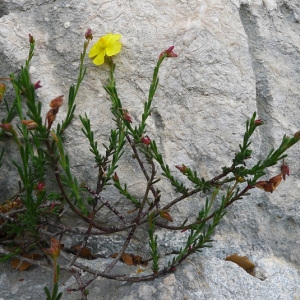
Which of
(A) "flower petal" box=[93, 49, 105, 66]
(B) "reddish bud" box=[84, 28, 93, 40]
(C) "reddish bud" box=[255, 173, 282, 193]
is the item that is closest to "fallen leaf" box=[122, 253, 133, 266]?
(C) "reddish bud" box=[255, 173, 282, 193]

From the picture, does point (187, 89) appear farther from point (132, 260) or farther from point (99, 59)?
point (132, 260)

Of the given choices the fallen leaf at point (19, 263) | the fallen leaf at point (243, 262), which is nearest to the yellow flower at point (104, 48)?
the fallen leaf at point (19, 263)

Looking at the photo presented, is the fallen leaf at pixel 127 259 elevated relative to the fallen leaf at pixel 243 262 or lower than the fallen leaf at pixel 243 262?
lower

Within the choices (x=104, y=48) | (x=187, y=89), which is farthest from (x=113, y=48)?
(x=187, y=89)

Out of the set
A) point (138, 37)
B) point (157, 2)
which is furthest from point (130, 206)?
point (157, 2)

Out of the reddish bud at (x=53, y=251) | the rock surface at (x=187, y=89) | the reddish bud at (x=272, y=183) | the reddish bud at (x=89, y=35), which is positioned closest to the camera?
the reddish bud at (x=53, y=251)

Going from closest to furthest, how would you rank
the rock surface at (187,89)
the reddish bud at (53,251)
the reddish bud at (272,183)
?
the reddish bud at (53,251) < the reddish bud at (272,183) < the rock surface at (187,89)

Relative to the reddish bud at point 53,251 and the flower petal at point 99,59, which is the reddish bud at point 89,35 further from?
the reddish bud at point 53,251
